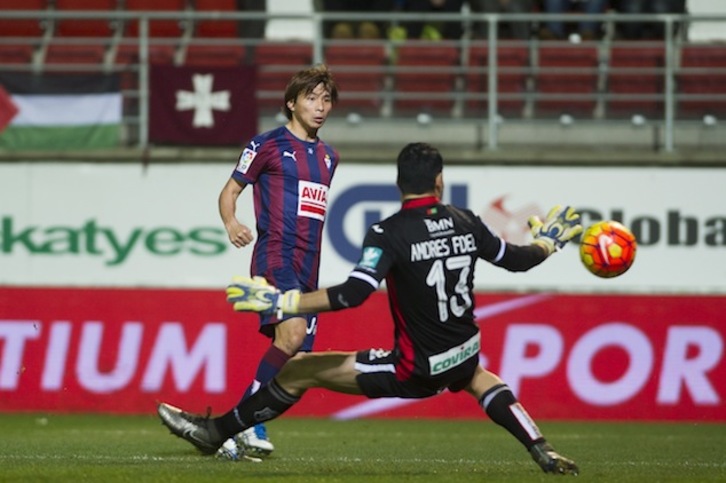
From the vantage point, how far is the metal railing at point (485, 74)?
16797 mm

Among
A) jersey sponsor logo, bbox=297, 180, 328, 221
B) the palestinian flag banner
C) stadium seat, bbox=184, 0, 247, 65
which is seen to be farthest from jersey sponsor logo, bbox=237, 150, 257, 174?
stadium seat, bbox=184, 0, 247, 65

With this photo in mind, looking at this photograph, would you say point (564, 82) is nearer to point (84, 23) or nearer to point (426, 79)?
point (426, 79)

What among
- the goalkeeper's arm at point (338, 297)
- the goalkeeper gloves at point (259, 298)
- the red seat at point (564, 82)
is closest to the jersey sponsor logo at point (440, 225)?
the goalkeeper's arm at point (338, 297)

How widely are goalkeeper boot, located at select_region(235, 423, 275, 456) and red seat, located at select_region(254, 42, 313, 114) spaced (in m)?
8.59

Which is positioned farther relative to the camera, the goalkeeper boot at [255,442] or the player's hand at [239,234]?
the goalkeeper boot at [255,442]

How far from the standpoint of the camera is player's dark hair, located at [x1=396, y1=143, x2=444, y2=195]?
7477 mm

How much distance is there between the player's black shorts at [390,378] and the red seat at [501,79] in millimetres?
9986

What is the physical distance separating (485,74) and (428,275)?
33.5ft

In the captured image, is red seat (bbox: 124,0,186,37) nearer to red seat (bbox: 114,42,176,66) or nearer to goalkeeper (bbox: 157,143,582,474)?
red seat (bbox: 114,42,176,66)

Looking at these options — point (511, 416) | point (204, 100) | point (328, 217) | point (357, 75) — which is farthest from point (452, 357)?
point (357, 75)

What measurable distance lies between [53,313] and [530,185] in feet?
19.6

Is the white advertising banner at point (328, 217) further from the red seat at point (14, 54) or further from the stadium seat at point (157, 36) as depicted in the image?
the red seat at point (14, 54)

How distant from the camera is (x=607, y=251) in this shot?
317 inches

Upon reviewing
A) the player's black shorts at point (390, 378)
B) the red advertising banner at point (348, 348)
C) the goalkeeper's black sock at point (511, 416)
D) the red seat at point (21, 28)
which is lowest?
the red advertising banner at point (348, 348)
